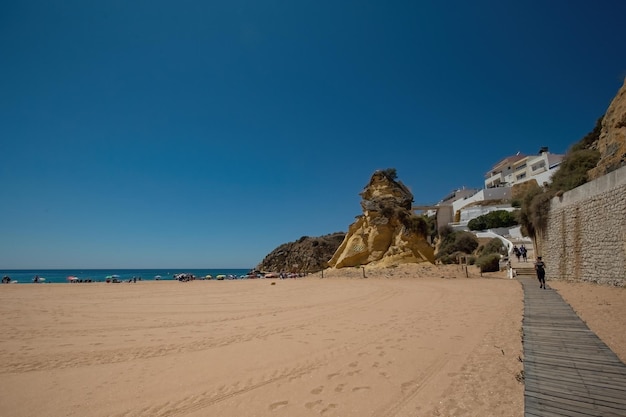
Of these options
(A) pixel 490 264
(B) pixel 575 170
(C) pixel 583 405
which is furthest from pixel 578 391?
(A) pixel 490 264

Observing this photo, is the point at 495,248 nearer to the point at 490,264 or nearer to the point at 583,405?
the point at 490,264

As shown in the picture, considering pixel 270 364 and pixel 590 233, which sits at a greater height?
pixel 590 233

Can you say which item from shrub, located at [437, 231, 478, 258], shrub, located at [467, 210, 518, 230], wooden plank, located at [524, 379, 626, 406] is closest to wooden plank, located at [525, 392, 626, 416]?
wooden plank, located at [524, 379, 626, 406]

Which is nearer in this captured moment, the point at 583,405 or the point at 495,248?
the point at 583,405

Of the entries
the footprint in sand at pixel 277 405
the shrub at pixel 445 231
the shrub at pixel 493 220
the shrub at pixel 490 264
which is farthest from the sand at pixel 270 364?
the shrub at pixel 445 231

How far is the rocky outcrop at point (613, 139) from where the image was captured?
49.5 feet

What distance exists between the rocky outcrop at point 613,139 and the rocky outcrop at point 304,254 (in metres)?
49.1

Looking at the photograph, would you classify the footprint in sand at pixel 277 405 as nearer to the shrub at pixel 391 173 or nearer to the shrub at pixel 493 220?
the shrub at pixel 391 173

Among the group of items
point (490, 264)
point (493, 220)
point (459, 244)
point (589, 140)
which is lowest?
point (490, 264)

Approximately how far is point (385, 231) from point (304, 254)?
42.1m

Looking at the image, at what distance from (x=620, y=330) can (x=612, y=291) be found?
22.6ft

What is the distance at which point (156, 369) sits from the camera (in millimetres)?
A: 5426

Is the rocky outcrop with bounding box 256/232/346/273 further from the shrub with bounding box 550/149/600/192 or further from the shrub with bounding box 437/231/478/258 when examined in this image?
the shrub with bounding box 550/149/600/192

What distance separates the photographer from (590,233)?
1405cm
